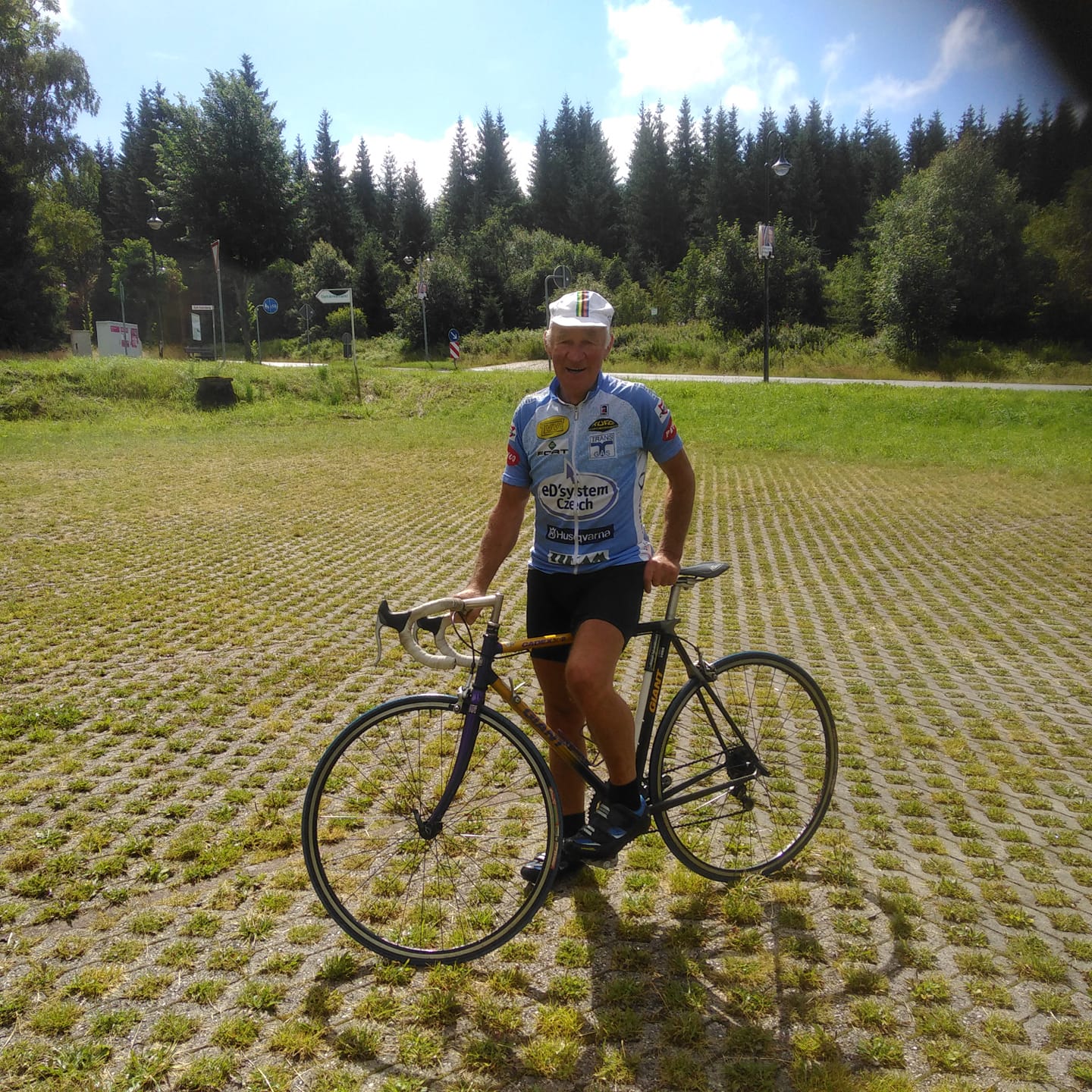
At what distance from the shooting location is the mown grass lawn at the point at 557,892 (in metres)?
2.57

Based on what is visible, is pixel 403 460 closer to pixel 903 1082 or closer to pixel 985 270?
pixel 903 1082

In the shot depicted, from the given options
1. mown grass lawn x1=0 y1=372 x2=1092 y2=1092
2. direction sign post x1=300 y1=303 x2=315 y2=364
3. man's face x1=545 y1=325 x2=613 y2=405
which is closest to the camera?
mown grass lawn x1=0 y1=372 x2=1092 y2=1092

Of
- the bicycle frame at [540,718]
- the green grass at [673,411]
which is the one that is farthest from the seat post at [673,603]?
the green grass at [673,411]

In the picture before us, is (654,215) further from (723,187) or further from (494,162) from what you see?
(494,162)

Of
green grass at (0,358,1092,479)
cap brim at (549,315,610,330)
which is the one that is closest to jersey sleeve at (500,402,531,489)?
cap brim at (549,315,610,330)

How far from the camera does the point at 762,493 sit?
14.6 m

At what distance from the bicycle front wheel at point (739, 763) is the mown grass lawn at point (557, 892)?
0.14 meters

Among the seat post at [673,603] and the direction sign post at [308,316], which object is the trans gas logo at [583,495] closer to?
the seat post at [673,603]

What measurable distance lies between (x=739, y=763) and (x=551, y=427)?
1518mm

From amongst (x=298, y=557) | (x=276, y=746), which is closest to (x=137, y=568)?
(x=298, y=557)

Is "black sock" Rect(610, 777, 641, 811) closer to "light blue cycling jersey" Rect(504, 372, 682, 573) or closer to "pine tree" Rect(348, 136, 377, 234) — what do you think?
"light blue cycling jersey" Rect(504, 372, 682, 573)

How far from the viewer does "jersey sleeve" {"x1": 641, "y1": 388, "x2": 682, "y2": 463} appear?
Result: 10.6ft

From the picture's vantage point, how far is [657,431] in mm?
3215

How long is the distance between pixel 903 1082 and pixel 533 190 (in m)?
107
